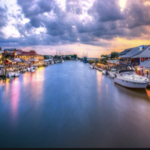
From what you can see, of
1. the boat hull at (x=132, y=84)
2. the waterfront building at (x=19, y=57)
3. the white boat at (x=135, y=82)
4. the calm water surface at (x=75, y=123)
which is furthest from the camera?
the waterfront building at (x=19, y=57)

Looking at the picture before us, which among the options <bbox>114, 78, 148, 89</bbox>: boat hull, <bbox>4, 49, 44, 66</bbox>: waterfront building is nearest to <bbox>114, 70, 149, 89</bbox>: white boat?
<bbox>114, 78, 148, 89</bbox>: boat hull

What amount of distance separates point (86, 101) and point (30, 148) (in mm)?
10060

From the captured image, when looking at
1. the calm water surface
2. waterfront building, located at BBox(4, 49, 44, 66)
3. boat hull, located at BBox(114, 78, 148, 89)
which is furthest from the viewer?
waterfront building, located at BBox(4, 49, 44, 66)

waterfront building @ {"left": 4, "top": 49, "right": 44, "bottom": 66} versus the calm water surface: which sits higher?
waterfront building @ {"left": 4, "top": 49, "right": 44, "bottom": 66}

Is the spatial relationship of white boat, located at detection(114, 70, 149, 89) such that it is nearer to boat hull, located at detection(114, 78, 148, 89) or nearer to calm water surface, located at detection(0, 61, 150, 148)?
boat hull, located at detection(114, 78, 148, 89)

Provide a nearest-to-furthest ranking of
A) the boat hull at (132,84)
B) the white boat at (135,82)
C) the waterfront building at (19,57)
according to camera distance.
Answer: the white boat at (135,82) < the boat hull at (132,84) < the waterfront building at (19,57)

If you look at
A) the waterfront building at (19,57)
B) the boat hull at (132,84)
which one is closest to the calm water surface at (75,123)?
the boat hull at (132,84)

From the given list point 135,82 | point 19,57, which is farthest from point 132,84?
point 19,57

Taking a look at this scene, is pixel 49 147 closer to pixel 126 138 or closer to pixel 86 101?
pixel 126 138

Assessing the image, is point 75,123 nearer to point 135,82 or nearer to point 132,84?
point 135,82

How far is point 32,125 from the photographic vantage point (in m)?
10.7

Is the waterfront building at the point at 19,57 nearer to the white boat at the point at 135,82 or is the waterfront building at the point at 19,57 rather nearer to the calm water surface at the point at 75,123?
the calm water surface at the point at 75,123

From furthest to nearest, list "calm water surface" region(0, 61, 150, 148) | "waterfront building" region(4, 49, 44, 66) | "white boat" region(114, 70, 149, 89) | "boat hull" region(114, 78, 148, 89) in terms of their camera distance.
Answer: "waterfront building" region(4, 49, 44, 66) → "boat hull" region(114, 78, 148, 89) → "white boat" region(114, 70, 149, 89) → "calm water surface" region(0, 61, 150, 148)

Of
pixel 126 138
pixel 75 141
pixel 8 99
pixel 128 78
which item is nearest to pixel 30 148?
pixel 75 141
